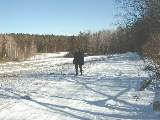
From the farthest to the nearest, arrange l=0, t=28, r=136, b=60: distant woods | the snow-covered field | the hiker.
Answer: l=0, t=28, r=136, b=60: distant woods
the hiker
the snow-covered field

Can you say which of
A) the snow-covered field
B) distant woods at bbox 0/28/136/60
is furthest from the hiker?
distant woods at bbox 0/28/136/60

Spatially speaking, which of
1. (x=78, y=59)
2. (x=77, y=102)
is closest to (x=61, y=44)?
(x=78, y=59)

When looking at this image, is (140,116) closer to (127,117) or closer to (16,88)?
(127,117)

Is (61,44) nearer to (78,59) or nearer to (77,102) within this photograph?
(78,59)

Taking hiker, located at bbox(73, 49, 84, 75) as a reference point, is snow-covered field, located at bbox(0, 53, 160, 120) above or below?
below

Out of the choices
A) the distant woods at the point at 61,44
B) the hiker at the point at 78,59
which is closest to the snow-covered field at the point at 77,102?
the hiker at the point at 78,59

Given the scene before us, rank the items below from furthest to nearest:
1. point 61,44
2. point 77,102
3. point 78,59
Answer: point 61,44, point 78,59, point 77,102

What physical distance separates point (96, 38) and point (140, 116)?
12589 centimetres

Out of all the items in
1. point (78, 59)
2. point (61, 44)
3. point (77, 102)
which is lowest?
point (77, 102)

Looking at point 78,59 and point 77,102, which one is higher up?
point 78,59

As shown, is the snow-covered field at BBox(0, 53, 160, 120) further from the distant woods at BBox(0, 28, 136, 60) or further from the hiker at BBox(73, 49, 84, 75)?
the distant woods at BBox(0, 28, 136, 60)

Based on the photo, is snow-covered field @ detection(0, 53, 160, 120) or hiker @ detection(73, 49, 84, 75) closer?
snow-covered field @ detection(0, 53, 160, 120)

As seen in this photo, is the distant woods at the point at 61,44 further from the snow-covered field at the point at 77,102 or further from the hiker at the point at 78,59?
the snow-covered field at the point at 77,102

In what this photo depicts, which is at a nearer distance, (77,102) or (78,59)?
(77,102)
